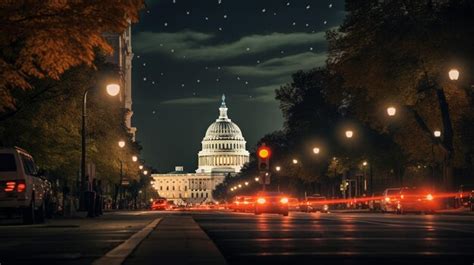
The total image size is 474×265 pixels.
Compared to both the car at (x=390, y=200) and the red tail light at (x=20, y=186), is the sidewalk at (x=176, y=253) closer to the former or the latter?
the red tail light at (x=20, y=186)

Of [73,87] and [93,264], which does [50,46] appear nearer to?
[93,264]

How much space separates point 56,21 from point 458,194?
52.2m

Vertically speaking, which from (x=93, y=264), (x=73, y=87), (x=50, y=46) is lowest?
(x=93, y=264)

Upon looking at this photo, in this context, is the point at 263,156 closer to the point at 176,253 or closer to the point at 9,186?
the point at 9,186

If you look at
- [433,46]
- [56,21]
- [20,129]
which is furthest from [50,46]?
[433,46]

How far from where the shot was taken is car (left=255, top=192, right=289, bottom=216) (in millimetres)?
55278

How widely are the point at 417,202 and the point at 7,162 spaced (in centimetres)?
3295

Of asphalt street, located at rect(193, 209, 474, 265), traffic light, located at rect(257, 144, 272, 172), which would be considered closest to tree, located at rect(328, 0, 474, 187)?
traffic light, located at rect(257, 144, 272, 172)

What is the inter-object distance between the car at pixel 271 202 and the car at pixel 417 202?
24.1 ft

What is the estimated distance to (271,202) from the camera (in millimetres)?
55969

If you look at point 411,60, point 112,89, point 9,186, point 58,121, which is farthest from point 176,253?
point 411,60

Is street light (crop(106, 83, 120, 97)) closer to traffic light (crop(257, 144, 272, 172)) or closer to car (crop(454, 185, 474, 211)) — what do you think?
traffic light (crop(257, 144, 272, 172))

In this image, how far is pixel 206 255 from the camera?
1470 centimetres

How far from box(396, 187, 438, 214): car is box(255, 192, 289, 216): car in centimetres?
734
